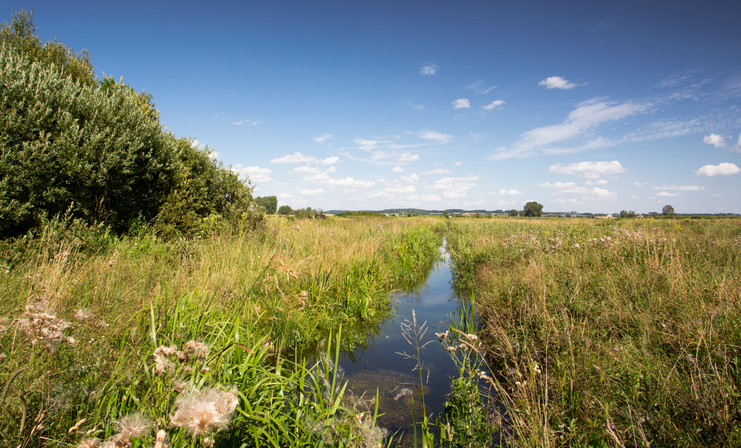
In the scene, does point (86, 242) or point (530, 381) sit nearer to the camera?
point (530, 381)

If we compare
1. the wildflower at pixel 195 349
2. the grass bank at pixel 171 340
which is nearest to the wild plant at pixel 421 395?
the grass bank at pixel 171 340

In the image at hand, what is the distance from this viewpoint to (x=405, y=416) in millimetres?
3332

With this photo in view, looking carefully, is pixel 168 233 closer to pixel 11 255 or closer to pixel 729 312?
pixel 11 255

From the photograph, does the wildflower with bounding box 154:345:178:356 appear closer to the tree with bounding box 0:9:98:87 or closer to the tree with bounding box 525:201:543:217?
the tree with bounding box 0:9:98:87

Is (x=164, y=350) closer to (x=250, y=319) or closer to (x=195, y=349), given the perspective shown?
(x=195, y=349)

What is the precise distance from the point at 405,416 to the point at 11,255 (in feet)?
19.9

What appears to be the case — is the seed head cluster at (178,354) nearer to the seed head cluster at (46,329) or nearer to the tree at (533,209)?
the seed head cluster at (46,329)

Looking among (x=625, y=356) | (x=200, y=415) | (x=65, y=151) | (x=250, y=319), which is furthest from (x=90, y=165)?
(x=625, y=356)

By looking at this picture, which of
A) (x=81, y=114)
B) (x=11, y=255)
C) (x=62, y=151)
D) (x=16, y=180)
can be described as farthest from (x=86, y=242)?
(x=81, y=114)

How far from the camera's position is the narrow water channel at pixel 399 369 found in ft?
11.2

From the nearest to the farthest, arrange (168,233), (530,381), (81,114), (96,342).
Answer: (96,342), (530,381), (81,114), (168,233)

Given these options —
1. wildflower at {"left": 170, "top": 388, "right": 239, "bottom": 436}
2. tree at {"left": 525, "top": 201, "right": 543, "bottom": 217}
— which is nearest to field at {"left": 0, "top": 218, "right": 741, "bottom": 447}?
wildflower at {"left": 170, "top": 388, "right": 239, "bottom": 436}

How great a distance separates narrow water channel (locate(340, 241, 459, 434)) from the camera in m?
3.43

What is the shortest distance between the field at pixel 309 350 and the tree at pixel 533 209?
220ft
